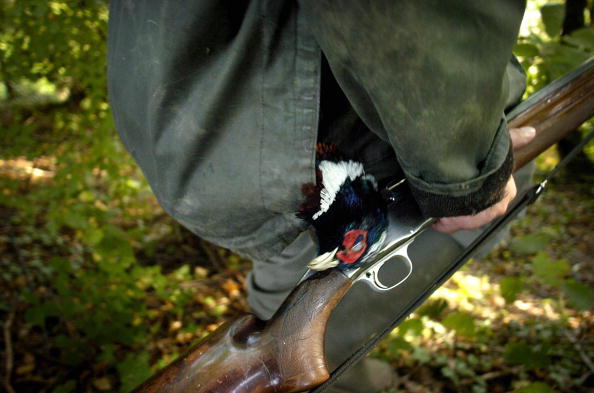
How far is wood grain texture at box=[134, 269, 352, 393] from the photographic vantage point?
1.07m

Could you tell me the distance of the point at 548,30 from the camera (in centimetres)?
170

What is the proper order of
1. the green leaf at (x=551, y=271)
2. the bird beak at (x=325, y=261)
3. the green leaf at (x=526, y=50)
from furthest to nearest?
1. the green leaf at (x=526, y=50)
2. the green leaf at (x=551, y=271)
3. the bird beak at (x=325, y=261)

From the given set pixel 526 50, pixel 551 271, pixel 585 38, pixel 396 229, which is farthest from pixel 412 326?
pixel 585 38

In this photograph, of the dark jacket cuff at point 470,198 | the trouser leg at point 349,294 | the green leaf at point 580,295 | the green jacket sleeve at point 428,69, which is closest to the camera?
the green jacket sleeve at point 428,69

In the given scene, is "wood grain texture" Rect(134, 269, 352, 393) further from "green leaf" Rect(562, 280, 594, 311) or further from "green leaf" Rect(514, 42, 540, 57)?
"green leaf" Rect(514, 42, 540, 57)

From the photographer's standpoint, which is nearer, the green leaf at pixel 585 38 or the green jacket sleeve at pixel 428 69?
the green jacket sleeve at pixel 428 69

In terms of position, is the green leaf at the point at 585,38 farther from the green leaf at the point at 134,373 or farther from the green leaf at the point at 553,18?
the green leaf at the point at 134,373

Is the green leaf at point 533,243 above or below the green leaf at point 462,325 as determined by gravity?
above

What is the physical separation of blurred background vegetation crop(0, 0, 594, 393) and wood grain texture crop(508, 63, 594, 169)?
0.58 meters

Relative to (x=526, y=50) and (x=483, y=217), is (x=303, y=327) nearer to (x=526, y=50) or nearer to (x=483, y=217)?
(x=483, y=217)

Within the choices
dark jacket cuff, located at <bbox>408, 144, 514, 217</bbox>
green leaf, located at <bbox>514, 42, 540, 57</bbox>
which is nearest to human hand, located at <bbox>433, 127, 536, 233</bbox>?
dark jacket cuff, located at <bbox>408, 144, 514, 217</bbox>

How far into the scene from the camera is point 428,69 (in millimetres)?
680

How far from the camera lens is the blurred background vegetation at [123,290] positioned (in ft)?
5.95

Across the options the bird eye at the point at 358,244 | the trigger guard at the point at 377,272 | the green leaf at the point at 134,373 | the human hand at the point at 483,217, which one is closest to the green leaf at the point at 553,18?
the human hand at the point at 483,217
